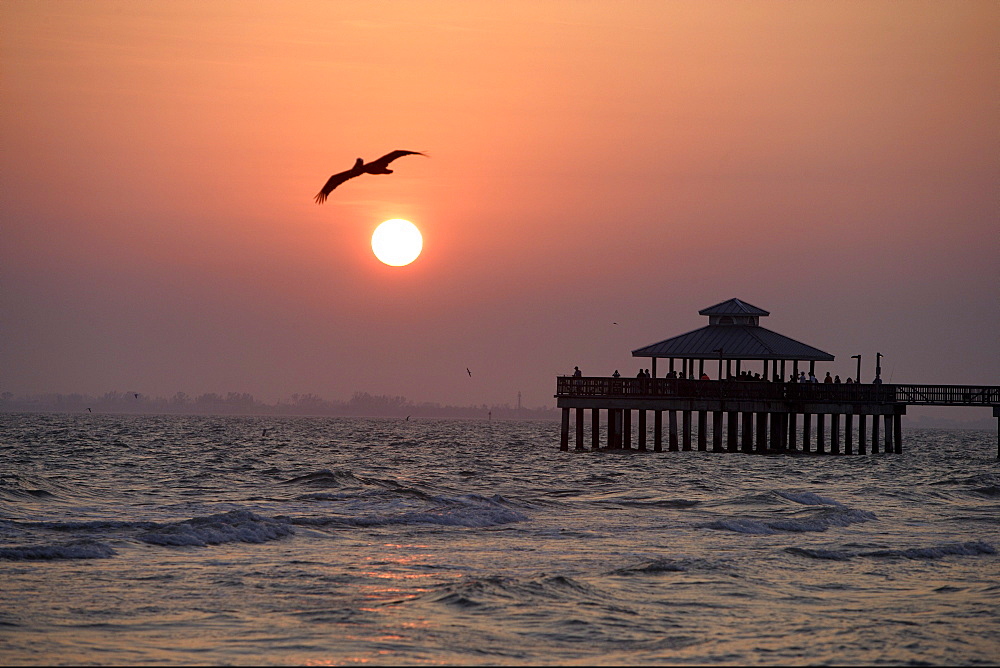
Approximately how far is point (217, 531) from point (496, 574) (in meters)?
6.78

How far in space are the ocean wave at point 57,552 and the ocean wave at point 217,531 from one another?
1.36 meters

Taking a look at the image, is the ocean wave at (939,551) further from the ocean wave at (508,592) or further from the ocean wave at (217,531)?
the ocean wave at (217,531)

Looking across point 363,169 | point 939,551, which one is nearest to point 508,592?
point 363,169

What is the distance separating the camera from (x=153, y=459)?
52719 millimetres

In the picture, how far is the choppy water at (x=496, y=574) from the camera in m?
12.7

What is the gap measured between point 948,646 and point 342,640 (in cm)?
659

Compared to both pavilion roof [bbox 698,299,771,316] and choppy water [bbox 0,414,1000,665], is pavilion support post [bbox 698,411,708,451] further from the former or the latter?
choppy water [bbox 0,414,1000,665]

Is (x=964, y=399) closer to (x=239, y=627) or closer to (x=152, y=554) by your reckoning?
(x=152, y=554)

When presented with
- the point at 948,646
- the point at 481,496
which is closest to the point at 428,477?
the point at 481,496

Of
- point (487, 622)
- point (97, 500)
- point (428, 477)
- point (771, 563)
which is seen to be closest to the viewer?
point (487, 622)

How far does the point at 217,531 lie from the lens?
2195cm

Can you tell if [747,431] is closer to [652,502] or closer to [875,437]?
[875,437]

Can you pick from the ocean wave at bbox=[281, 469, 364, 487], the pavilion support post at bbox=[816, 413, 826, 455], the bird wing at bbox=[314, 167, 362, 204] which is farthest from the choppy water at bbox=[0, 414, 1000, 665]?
the pavilion support post at bbox=[816, 413, 826, 455]

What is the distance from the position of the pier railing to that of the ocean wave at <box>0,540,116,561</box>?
3617cm
